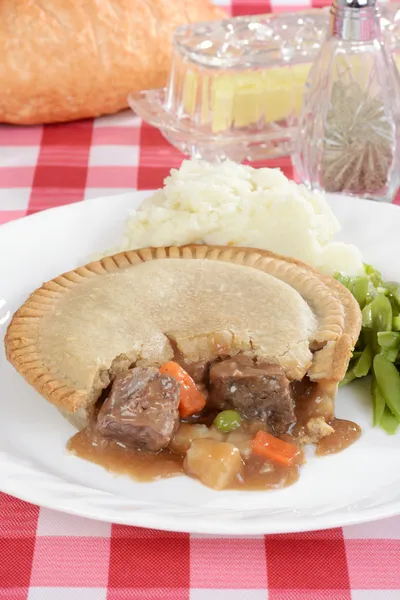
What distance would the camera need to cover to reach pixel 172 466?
2717 mm

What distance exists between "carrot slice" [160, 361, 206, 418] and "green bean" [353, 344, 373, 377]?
0.55 m

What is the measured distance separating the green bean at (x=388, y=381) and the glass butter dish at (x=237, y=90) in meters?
2.02

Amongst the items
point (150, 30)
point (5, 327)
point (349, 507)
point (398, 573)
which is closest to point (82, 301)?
point (5, 327)

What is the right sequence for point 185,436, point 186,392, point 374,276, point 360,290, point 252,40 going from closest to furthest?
point 185,436 → point 186,392 → point 360,290 → point 374,276 → point 252,40

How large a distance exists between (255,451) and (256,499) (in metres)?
0.22

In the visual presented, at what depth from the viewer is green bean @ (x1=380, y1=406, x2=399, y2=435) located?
2871 mm

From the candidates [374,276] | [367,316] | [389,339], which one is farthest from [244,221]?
[389,339]

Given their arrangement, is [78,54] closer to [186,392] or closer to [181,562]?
[186,392]

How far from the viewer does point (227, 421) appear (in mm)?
2889

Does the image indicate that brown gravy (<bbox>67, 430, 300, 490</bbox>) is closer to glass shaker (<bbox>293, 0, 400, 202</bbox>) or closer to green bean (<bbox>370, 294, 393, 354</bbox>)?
green bean (<bbox>370, 294, 393, 354</bbox>)

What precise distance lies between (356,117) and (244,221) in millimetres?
1045

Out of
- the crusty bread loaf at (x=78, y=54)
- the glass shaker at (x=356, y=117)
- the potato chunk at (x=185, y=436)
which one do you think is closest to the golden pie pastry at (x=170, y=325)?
the potato chunk at (x=185, y=436)

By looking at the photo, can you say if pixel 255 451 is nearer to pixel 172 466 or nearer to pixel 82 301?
pixel 172 466

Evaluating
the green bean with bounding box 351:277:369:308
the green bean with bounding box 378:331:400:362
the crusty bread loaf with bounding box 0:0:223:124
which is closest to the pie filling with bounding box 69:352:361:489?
the green bean with bounding box 378:331:400:362
